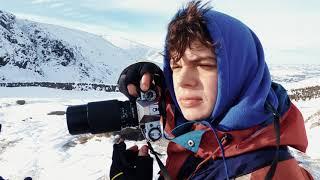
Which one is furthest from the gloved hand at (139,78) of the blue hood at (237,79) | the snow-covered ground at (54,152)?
the snow-covered ground at (54,152)

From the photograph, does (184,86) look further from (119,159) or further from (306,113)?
(306,113)

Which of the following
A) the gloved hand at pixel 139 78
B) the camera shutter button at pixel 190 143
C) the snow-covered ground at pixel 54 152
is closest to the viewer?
the camera shutter button at pixel 190 143

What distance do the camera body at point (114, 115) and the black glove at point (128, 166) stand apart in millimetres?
103

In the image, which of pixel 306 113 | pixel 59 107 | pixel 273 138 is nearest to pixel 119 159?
pixel 273 138

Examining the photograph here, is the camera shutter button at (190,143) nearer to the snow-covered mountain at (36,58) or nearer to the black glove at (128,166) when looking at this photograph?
the black glove at (128,166)

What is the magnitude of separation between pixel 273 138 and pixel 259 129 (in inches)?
2.2

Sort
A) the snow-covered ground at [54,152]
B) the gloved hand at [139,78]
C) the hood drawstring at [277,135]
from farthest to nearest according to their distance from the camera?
the snow-covered ground at [54,152]
the gloved hand at [139,78]
the hood drawstring at [277,135]

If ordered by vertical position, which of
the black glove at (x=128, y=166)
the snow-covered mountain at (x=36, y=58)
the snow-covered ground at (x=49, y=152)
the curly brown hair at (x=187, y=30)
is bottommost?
the snow-covered mountain at (x=36, y=58)

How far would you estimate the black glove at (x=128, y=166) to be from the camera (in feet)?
5.54

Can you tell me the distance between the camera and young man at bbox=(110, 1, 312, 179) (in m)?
1.42

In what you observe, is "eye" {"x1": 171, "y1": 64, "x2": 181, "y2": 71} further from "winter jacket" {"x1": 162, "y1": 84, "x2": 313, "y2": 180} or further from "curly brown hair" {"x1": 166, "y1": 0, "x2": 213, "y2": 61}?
"winter jacket" {"x1": 162, "y1": 84, "x2": 313, "y2": 180}

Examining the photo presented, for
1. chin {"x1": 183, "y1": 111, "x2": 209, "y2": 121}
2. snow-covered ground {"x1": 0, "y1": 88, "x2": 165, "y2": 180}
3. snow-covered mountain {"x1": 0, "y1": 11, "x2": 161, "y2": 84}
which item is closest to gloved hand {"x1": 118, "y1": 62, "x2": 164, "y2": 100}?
chin {"x1": 183, "y1": 111, "x2": 209, "y2": 121}

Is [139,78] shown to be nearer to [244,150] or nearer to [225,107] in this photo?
[225,107]

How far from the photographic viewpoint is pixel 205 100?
1.57m
